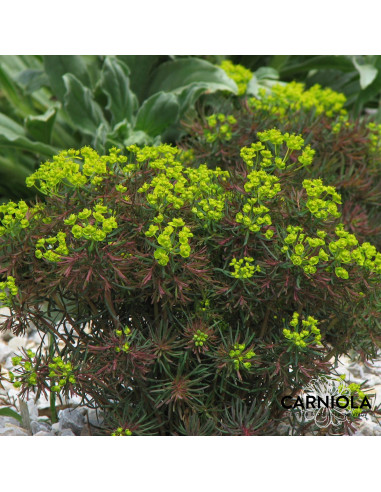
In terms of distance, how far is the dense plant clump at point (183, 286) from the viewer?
70.6 inches

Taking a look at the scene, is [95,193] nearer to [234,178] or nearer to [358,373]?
[234,178]

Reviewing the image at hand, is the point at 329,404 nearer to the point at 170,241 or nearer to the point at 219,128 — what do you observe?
the point at 170,241

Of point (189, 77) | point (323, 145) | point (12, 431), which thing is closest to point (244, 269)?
point (12, 431)

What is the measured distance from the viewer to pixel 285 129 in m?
2.80

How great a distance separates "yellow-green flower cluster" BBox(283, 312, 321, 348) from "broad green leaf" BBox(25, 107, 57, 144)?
88.8 inches

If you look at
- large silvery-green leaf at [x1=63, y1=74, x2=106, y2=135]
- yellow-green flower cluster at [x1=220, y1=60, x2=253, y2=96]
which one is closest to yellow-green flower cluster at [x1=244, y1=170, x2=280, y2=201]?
yellow-green flower cluster at [x1=220, y1=60, x2=253, y2=96]

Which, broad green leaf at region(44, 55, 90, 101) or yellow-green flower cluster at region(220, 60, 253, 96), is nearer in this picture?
yellow-green flower cluster at region(220, 60, 253, 96)

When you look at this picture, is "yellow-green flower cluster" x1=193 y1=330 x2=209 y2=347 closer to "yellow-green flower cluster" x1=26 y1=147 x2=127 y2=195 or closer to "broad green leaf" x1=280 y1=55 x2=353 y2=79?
"yellow-green flower cluster" x1=26 y1=147 x2=127 y2=195

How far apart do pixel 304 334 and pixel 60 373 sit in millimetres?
748

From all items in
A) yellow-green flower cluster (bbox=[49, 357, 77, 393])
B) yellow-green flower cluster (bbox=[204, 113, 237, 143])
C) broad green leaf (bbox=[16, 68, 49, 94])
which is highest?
broad green leaf (bbox=[16, 68, 49, 94])

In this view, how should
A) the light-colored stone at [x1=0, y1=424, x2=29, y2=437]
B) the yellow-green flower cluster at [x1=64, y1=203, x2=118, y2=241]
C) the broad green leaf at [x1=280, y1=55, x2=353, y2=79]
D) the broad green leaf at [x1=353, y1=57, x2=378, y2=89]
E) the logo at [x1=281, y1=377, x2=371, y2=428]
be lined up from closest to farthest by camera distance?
1. the yellow-green flower cluster at [x1=64, y1=203, x2=118, y2=241]
2. the logo at [x1=281, y1=377, x2=371, y2=428]
3. the light-colored stone at [x1=0, y1=424, x2=29, y2=437]
4. the broad green leaf at [x1=353, y1=57, x2=378, y2=89]
5. the broad green leaf at [x1=280, y1=55, x2=353, y2=79]

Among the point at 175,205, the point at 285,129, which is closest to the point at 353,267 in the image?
the point at 175,205

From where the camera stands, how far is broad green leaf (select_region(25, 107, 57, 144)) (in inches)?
Result: 140

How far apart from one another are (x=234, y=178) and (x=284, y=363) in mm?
645
